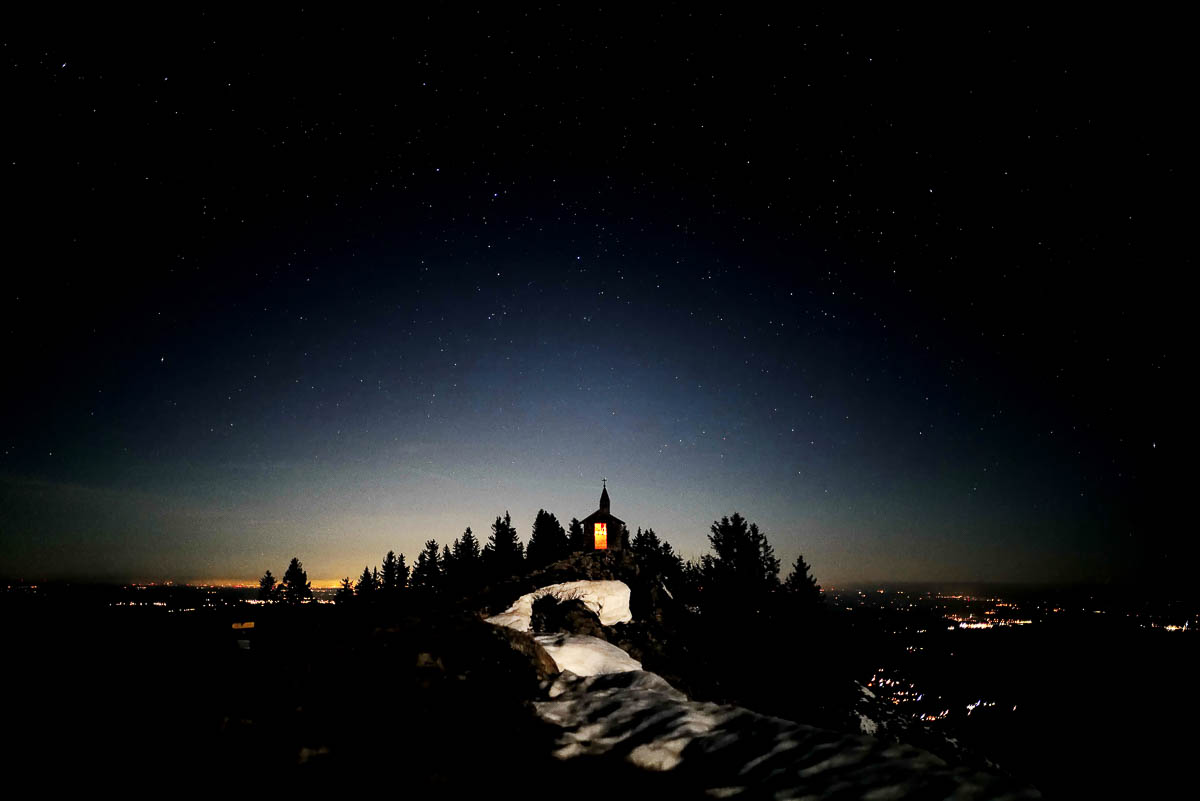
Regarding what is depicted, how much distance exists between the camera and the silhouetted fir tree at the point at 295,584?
9094 centimetres

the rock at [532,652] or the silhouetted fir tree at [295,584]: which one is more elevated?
the rock at [532,652]

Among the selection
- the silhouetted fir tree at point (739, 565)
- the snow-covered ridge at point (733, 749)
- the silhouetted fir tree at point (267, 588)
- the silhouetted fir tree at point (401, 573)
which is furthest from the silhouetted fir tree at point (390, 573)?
the snow-covered ridge at point (733, 749)

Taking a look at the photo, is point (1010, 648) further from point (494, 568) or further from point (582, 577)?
point (582, 577)

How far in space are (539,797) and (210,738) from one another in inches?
158

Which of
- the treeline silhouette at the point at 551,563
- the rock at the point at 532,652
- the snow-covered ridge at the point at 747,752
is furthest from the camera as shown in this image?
the treeline silhouette at the point at 551,563

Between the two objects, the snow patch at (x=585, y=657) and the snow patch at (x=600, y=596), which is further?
the snow patch at (x=600, y=596)

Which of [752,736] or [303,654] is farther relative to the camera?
[303,654]

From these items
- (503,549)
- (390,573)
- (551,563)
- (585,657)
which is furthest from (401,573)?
(585,657)

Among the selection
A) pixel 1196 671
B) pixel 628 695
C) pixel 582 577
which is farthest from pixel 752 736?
pixel 1196 671

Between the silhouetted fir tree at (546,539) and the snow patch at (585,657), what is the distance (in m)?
56.5

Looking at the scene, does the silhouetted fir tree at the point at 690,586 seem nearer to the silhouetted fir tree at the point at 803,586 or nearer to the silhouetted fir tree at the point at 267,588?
the silhouetted fir tree at the point at 803,586

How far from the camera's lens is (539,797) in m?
4.93

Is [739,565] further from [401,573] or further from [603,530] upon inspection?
[401,573]

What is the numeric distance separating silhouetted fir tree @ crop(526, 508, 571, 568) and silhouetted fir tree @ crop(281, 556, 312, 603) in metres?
52.3
